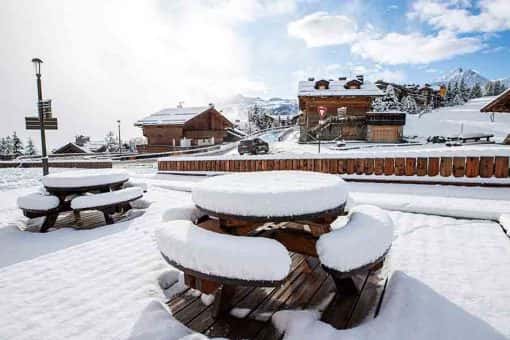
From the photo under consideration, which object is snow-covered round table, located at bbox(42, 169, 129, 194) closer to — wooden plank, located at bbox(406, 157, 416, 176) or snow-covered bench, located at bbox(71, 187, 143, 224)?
snow-covered bench, located at bbox(71, 187, 143, 224)

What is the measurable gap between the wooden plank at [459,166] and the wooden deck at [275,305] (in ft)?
15.7

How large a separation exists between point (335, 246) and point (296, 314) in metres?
0.62

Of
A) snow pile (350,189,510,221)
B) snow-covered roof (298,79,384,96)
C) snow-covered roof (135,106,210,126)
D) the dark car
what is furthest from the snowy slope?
snow pile (350,189,510,221)

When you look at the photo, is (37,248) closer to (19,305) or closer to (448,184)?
(19,305)

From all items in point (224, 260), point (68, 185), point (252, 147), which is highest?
point (252, 147)

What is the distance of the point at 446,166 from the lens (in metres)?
6.20

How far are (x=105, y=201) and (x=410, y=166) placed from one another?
6.45 metres

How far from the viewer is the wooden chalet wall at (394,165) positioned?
19.2 ft

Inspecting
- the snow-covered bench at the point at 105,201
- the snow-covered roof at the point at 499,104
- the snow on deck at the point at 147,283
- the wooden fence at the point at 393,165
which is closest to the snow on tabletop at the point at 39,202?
the snow-covered bench at the point at 105,201

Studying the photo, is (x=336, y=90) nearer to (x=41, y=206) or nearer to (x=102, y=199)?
(x=102, y=199)

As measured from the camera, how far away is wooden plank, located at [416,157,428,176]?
6.42 metres

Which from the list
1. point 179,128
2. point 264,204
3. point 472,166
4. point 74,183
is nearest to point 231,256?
point 264,204

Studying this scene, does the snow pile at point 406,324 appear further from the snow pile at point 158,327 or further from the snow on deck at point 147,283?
the snow pile at point 158,327

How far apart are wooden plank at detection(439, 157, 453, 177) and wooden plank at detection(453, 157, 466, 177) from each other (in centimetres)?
7
